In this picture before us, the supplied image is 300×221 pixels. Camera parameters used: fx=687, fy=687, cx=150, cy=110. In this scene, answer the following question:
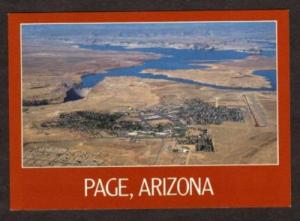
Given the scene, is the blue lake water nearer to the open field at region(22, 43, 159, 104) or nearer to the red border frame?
the open field at region(22, 43, 159, 104)

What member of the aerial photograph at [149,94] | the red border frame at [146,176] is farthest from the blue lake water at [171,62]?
the red border frame at [146,176]

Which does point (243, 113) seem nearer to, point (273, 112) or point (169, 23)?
point (273, 112)

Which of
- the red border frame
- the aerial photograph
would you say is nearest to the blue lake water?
the aerial photograph

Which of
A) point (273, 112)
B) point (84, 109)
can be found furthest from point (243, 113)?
point (84, 109)

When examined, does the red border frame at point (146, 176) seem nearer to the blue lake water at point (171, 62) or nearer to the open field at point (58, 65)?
the open field at point (58, 65)

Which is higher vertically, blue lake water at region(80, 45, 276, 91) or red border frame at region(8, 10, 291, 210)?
blue lake water at region(80, 45, 276, 91)
